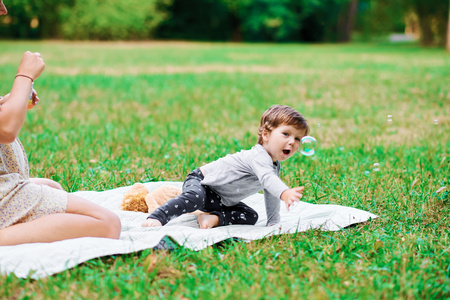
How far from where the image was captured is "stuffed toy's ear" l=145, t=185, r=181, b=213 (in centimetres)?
306

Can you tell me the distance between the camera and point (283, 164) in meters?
4.20

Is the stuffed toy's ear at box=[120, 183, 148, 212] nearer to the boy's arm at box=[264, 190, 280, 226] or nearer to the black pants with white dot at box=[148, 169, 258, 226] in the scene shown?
the black pants with white dot at box=[148, 169, 258, 226]

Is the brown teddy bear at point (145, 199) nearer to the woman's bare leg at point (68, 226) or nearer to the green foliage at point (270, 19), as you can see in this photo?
the woman's bare leg at point (68, 226)

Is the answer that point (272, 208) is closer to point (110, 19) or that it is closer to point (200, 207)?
point (200, 207)

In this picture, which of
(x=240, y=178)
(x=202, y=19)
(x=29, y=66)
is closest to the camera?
(x=29, y=66)

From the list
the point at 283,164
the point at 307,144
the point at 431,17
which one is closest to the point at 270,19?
the point at 431,17

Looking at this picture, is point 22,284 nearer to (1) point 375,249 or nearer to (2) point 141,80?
(1) point 375,249

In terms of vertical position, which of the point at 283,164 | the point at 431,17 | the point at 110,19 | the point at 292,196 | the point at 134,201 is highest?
the point at 110,19

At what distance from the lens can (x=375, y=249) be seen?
247cm

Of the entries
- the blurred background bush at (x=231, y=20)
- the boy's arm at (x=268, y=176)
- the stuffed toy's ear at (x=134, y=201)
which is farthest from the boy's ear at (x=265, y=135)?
the blurred background bush at (x=231, y=20)

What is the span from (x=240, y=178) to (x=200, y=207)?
0.29 metres

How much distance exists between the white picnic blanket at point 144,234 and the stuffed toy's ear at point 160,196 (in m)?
0.09

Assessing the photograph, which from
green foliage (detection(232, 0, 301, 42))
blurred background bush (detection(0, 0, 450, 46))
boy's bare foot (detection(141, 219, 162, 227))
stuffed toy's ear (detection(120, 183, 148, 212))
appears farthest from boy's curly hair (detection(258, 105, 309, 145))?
green foliage (detection(232, 0, 301, 42))

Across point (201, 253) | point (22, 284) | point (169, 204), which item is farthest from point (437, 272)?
point (22, 284)
